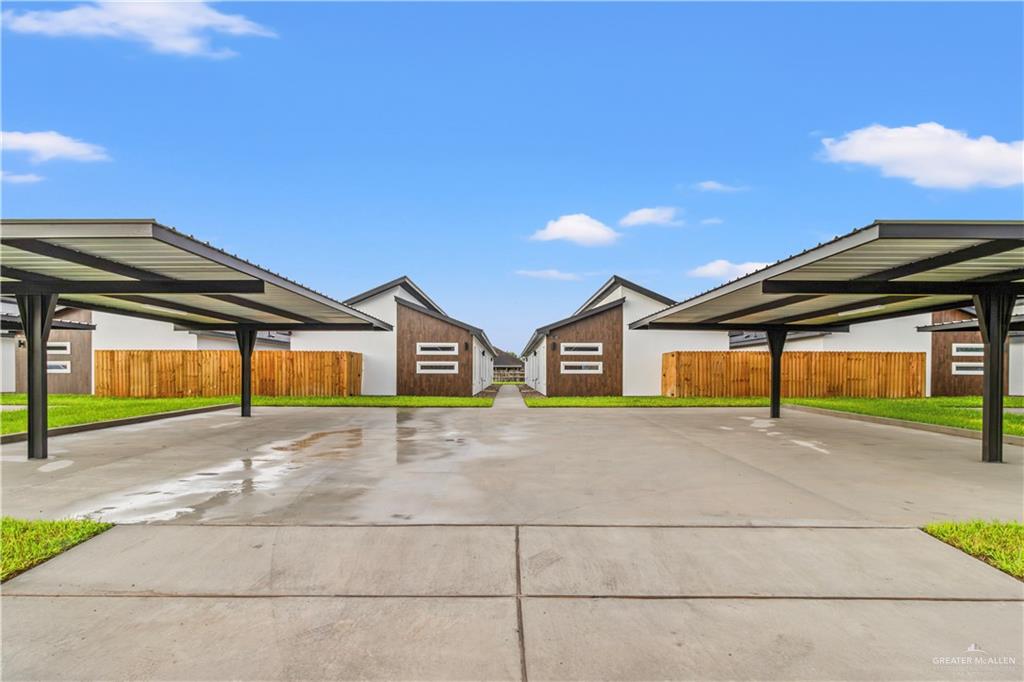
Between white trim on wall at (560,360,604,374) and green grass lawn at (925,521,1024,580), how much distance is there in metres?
21.5

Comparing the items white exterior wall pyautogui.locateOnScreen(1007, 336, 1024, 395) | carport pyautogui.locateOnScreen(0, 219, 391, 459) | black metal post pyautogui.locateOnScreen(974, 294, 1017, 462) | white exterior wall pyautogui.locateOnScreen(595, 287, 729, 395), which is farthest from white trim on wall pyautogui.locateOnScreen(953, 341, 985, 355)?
carport pyautogui.locateOnScreen(0, 219, 391, 459)

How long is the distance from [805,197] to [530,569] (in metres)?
30.4

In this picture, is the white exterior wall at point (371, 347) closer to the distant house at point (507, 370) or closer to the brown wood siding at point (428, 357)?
the brown wood siding at point (428, 357)

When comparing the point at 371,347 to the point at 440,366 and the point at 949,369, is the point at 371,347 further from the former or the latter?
the point at 949,369

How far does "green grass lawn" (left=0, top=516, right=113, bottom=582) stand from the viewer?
434 cm

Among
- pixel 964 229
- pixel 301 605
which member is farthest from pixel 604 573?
pixel 964 229

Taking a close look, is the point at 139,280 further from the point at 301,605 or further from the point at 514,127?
the point at 514,127

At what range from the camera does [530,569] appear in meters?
4.29

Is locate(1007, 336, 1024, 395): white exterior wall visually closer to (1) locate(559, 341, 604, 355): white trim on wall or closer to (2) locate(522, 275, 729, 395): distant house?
(2) locate(522, 275, 729, 395): distant house

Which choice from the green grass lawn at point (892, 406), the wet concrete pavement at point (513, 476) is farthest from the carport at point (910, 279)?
the green grass lawn at point (892, 406)

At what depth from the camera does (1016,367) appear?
29203 millimetres

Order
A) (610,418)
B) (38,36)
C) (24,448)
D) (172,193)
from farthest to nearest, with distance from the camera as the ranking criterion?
(172,193), (610,418), (38,36), (24,448)

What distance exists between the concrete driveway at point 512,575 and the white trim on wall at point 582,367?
59.8 feet

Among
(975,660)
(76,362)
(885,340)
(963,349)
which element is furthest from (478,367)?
(975,660)
